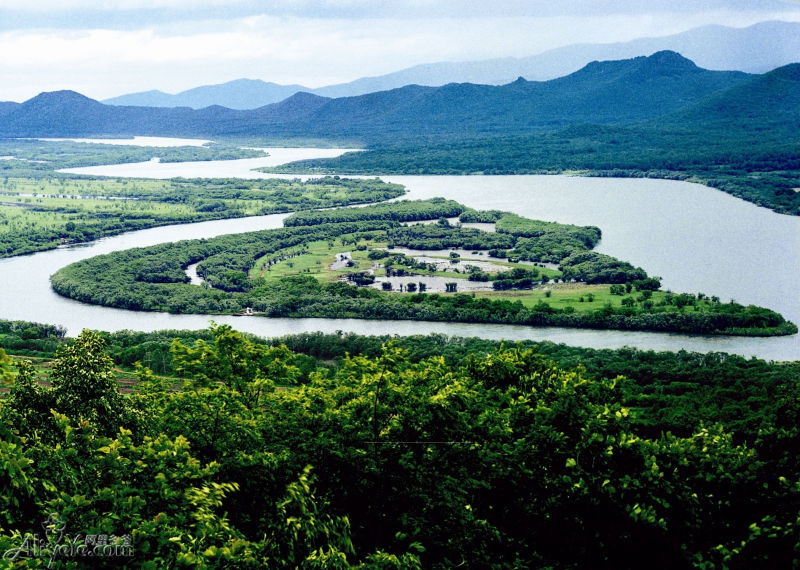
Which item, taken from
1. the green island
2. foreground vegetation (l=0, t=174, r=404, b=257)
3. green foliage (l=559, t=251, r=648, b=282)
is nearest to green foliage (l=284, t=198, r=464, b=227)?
the green island

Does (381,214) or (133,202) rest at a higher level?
(133,202)

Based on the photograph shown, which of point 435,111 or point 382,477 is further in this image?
point 435,111

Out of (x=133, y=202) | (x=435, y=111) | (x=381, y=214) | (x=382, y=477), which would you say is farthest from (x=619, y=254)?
(x=435, y=111)

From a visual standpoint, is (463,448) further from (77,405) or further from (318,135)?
(318,135)

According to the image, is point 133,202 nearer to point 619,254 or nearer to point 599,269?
point 619,254

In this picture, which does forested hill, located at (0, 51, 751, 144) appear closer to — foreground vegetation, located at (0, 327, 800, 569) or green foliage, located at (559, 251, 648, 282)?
green foliage, located at (559, 251, 648, 282)

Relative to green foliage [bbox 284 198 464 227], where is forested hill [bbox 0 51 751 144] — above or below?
above

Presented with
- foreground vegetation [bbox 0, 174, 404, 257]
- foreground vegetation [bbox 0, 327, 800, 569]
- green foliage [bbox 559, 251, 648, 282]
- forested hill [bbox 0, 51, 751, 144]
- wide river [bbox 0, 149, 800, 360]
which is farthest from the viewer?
forested hill [bbox 0, 51, 751, 144]

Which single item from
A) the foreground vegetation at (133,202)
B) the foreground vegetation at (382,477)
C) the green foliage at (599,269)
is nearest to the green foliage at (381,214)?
the foreground vegetation at (133,202)
